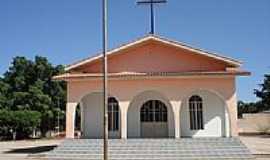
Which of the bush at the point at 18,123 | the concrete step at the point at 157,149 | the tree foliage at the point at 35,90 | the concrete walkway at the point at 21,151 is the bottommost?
the concrete walkway at the point at 21,151

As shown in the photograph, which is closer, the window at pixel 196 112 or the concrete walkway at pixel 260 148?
the concrete walkway at pixel 260 148

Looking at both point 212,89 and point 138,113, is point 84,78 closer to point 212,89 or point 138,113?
point 138,113

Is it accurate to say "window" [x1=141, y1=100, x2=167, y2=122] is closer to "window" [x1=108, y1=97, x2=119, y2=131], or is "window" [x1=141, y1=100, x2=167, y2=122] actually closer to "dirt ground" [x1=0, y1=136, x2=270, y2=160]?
"window" [x1=108, y1=97, x2=119, y2=131]

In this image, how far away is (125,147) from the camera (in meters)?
21.4

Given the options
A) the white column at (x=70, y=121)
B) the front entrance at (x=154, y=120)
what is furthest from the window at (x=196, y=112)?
the white column at (x=70, y=121)

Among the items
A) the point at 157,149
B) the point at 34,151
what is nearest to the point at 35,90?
the point at 34,151

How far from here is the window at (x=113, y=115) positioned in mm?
24891

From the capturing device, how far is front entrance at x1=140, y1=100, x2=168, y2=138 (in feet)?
80.8

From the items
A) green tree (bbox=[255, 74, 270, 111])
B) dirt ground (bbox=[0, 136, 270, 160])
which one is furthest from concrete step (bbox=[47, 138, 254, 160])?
green tree (bbox=[255, 74, 270, 111])

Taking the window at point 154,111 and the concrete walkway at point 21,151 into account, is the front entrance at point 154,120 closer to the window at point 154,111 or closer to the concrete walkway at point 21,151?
the window at point 154,111

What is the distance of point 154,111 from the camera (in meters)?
24.9

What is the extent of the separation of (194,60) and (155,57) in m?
2.18

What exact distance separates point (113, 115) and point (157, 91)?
125 inches

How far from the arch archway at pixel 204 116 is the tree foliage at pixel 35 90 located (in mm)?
24537
